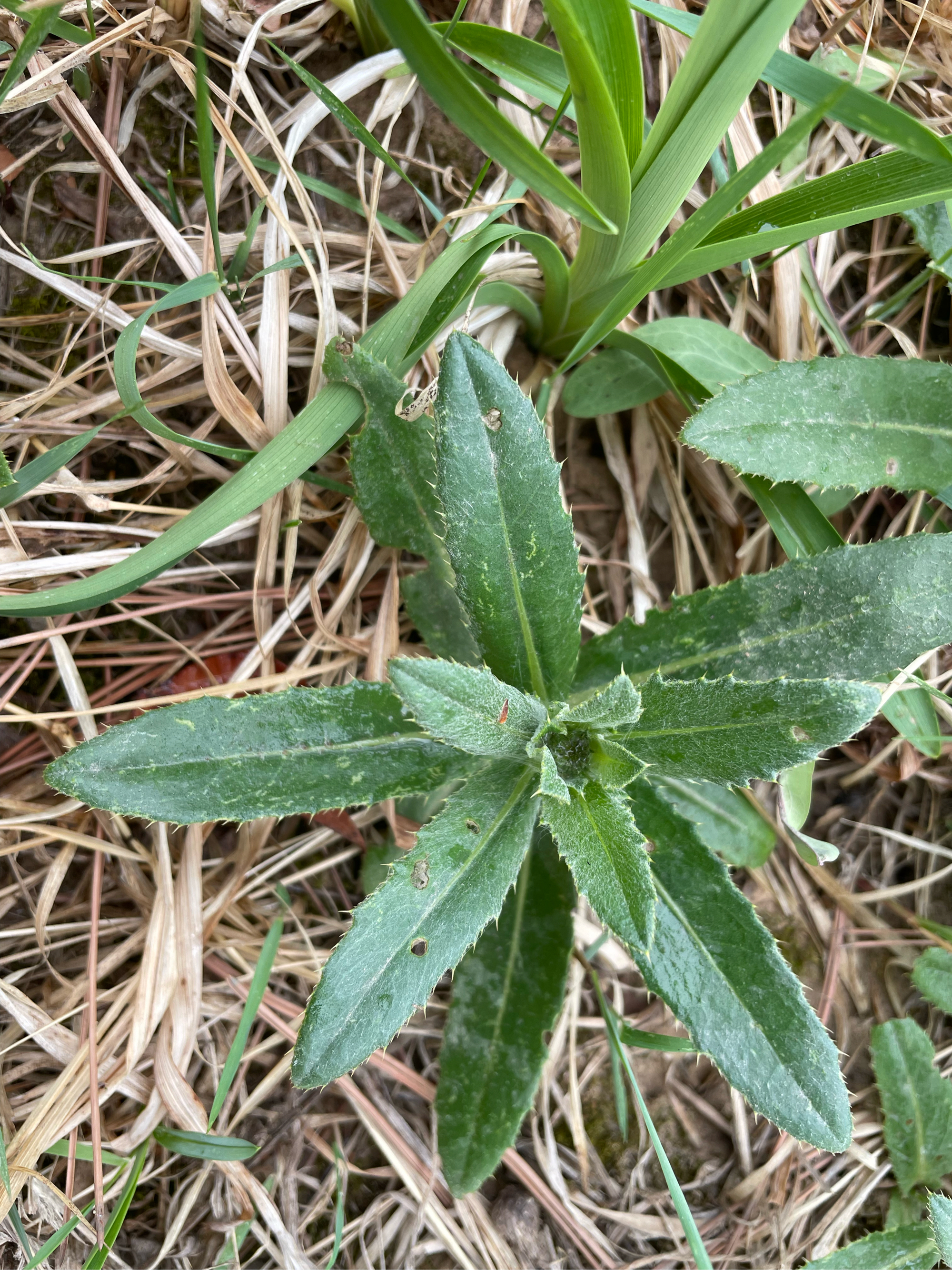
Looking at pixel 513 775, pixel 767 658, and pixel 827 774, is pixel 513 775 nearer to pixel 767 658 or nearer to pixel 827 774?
pixel 767 658

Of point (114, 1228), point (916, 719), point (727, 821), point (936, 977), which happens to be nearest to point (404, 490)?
point (727, 821)

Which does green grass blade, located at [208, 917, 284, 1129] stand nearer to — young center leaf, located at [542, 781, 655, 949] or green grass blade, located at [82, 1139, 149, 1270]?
green grass blade, located at [82, 1139, 149, 1270]

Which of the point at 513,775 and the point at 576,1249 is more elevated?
the point at 513,775

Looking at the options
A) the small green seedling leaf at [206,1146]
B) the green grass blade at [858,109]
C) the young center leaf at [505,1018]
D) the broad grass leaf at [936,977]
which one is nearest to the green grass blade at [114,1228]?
the small green seedling leaf at [206,1146]

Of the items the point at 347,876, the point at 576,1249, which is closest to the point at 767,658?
the point at 347,876

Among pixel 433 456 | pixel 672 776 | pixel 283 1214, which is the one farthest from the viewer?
pixel 283 1214
